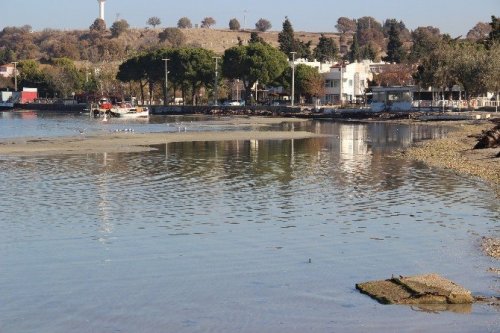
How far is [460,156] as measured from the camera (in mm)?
46250

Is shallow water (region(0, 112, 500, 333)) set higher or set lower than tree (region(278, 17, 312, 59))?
lower

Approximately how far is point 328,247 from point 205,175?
58.3ft

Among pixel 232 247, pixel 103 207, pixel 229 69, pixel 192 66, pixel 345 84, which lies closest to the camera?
pixel 232 247

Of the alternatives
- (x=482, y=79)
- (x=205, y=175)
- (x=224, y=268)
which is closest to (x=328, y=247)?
(x=224, y=268)

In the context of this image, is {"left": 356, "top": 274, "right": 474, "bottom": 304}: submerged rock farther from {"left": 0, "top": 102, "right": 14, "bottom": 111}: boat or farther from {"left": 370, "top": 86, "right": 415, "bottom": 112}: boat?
{"left": 0, "top": 102, "right": 14, "bottom": 111}: boat

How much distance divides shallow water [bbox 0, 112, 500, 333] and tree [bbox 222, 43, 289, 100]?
318ft

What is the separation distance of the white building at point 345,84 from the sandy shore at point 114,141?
3013 inches

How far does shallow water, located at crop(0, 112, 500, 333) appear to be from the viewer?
1468 cm

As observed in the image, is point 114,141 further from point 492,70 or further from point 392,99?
point 392,99

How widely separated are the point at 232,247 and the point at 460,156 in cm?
2814

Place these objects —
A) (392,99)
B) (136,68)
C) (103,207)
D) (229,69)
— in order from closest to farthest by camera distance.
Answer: (103,207)
(392,99)
(229,69)
(136,68)

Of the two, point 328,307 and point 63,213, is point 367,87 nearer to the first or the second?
point 63,213

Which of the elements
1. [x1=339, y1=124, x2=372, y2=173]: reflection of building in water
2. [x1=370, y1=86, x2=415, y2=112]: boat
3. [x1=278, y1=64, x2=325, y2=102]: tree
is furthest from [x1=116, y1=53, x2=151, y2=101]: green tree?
[x1=339, y1=124, x2=372, y2=173]: reflection of building in water

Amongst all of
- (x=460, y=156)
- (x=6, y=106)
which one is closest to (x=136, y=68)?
(x=6, y=106)
